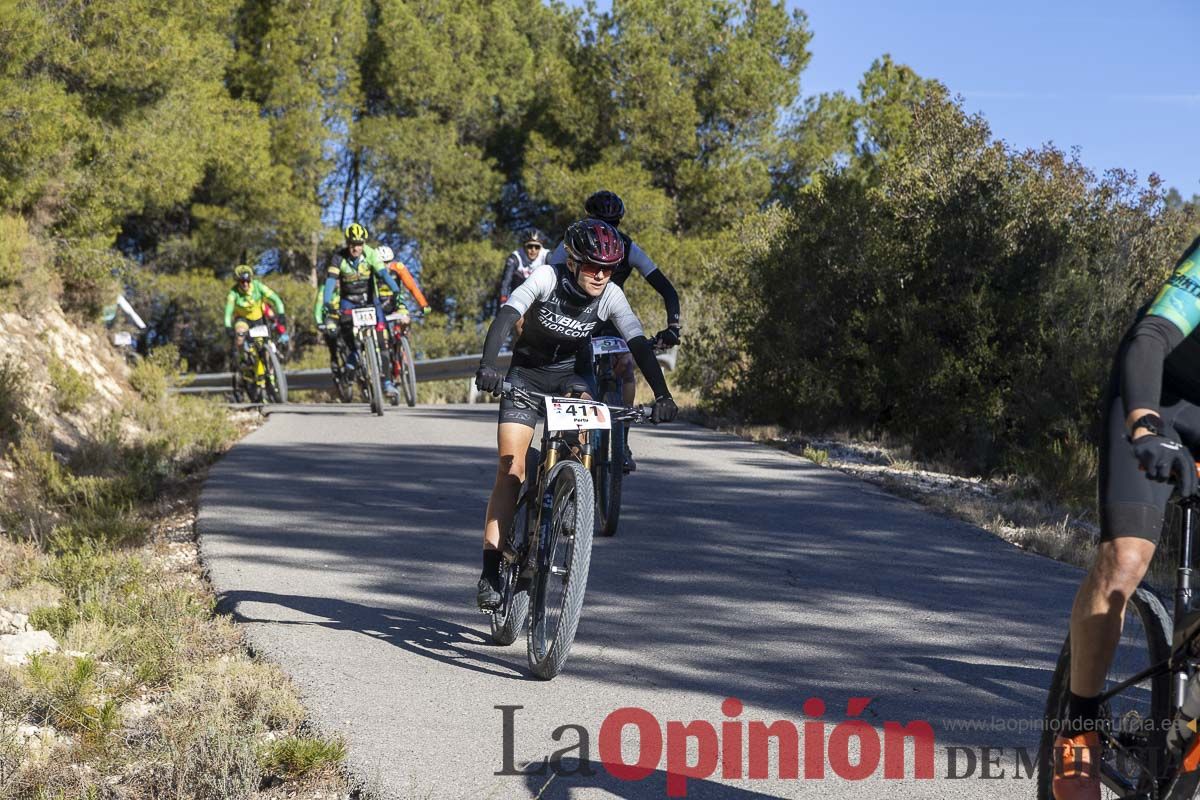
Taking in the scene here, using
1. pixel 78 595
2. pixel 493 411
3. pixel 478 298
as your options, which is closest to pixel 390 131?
pixel 478 298

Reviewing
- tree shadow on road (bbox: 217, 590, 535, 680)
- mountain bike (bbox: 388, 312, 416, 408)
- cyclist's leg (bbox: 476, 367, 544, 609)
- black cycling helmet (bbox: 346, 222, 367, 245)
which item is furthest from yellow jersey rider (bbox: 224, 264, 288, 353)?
cyclist's leg (bbox: 476, 367, 544, 609)

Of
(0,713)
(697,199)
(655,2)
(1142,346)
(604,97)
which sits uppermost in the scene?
(655,2)

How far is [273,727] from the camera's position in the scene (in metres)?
5.19

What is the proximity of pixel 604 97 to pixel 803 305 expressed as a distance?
2266cm

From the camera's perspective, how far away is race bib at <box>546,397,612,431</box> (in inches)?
239

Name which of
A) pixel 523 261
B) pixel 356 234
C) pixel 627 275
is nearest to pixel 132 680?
pixel 627 275

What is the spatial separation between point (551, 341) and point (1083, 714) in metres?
3.48

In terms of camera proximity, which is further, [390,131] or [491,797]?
[390,131]

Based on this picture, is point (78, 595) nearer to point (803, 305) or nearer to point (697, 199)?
point (803, 305)

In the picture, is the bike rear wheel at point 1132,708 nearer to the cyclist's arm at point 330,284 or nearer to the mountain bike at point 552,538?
the mountain bike at point 552,538

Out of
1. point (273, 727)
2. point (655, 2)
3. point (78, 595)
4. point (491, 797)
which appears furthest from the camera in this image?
point (655, 2)

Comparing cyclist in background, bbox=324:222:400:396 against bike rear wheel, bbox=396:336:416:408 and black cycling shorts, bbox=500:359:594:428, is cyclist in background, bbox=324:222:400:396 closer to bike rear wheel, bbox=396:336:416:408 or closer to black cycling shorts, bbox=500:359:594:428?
bike rear wheel, bbox=396:336:416:408

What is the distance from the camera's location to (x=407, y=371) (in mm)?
16922

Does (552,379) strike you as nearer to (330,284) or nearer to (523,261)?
(523,261)
